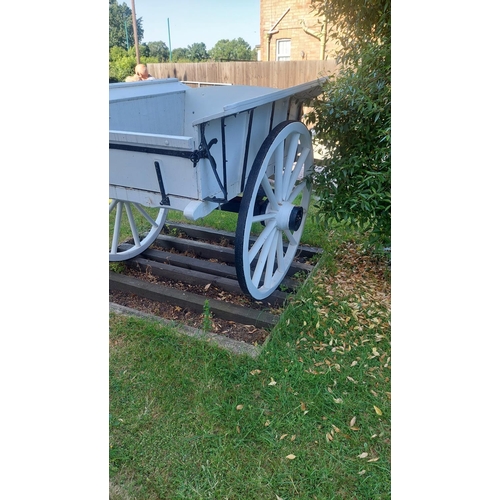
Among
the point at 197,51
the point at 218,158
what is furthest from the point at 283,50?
the point at 218,158

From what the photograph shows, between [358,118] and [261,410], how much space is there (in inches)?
70.7

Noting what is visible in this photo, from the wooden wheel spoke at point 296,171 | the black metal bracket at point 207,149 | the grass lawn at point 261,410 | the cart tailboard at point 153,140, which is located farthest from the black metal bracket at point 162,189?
the wooden wheel spoke at point 296,171

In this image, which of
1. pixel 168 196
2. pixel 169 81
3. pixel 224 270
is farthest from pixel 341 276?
pixel 169 81

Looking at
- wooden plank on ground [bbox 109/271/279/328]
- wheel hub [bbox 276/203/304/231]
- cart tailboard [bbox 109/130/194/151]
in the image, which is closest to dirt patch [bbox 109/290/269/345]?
wooden plank on ground [bbox 109/271/279/328]

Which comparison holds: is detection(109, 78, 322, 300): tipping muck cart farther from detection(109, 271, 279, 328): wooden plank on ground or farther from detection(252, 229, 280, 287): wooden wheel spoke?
detection(109, 271, 279, 328): wooden plank on ground

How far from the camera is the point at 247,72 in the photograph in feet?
26.4

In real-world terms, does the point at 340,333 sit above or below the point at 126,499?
above

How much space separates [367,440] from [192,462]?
0.78 m

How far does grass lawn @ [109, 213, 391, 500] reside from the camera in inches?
64.6

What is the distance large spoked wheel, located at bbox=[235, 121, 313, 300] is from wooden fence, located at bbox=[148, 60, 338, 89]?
4546 mm

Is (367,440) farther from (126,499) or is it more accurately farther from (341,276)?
(341,276)

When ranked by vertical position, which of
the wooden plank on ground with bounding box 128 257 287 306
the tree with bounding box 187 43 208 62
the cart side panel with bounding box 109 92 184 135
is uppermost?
the tree with bounding box 187 43 208 62

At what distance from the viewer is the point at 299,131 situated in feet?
8.62
